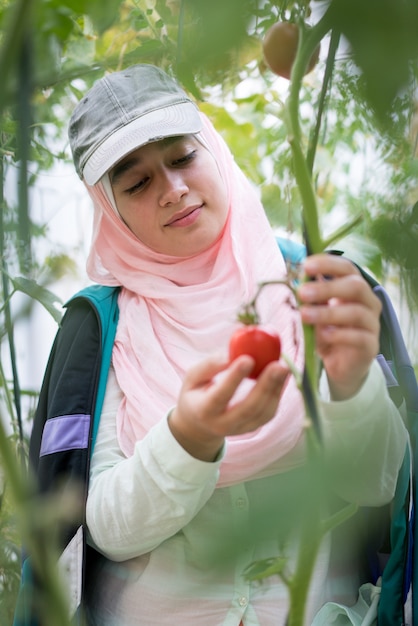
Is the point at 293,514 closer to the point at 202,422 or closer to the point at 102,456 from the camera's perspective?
the point at 202,422

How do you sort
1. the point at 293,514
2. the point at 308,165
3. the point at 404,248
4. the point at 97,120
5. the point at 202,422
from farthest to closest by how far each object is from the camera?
the point at 97,120 → the point at 202,422 → the point at 308,165 → the point at 404,248 → the point at 293,514

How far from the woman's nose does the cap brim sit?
6 centimetres

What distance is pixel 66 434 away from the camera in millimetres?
1105

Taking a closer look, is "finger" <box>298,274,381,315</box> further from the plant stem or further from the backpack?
the backpack

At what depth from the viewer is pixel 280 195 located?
1709mm

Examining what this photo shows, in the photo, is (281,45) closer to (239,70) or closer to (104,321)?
(239,70)

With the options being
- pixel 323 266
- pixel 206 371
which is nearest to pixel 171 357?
pixel 206 371

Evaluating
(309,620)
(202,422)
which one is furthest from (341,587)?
(202,422)

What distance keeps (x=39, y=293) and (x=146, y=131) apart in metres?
0.29

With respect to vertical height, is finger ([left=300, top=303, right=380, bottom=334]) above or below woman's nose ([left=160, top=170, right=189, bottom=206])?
below

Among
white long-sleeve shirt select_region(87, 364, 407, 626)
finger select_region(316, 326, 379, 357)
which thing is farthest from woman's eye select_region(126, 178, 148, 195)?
finger select_region(316, 326, 379, 357)

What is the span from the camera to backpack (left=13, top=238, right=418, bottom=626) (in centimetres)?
99

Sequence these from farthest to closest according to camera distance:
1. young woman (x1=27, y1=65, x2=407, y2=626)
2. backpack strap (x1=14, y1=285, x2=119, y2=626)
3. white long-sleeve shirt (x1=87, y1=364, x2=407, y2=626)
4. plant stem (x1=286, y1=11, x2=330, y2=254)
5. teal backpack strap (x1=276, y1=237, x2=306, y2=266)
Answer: teal backpack strap (x1=276, y1=237, x2=306, y2=266)
backpack strap (x1=14, y1=285, x2=119, y2=626)
young woman (x1=27, y1=65, x2=407, y2=626)
white long-sleeve shirt (x1=87, y1=364, x2=407, y2=626)
plant stem (x1=286, y1=11, x2=330, y2=254)

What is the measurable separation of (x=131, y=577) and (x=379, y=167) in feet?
2.28
